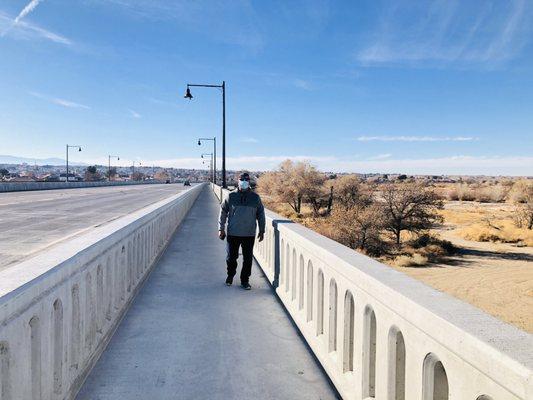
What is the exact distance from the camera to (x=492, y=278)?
75.9 ft

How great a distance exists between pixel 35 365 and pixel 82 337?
102cm

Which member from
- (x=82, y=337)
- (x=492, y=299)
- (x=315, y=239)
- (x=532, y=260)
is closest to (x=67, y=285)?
(x=82, y=337)

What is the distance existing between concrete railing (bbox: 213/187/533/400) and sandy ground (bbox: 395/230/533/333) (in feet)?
42.8

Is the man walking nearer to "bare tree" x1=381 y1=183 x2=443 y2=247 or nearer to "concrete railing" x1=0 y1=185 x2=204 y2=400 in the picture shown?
"concrete railing" x1=0 y1=185 x2=204 y2=400

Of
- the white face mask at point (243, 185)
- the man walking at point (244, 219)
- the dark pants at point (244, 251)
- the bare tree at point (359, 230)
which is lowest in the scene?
the bare tree at point (359, 230)

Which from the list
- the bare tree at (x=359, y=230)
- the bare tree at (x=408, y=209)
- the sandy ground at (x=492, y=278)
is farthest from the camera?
the bare tree at (x=408, y=209)

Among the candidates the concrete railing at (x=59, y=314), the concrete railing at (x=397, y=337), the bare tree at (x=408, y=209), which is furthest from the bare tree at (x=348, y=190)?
the concrete railing at (x=397, y=337)

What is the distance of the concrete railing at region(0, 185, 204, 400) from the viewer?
2.56m

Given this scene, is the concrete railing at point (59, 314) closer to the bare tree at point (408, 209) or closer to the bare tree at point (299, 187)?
the bare tree at point (408, 209)

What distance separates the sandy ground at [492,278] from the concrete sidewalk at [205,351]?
1220cm

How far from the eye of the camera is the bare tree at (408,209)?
3524cm

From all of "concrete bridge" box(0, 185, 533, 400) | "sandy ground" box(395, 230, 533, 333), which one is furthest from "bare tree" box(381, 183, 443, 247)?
"concrete bridge" box(0, 185, 533, 400)

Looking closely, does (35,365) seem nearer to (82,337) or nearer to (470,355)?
(82,337)

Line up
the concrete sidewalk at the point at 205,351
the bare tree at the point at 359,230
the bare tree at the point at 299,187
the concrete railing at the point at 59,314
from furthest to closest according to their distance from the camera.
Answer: the bare tree at the point at 299,187 < the bare tree at the point at 359,230 < the concrete sidewalk at the point at 205,351 < the concrete railing at the point at 59,314
